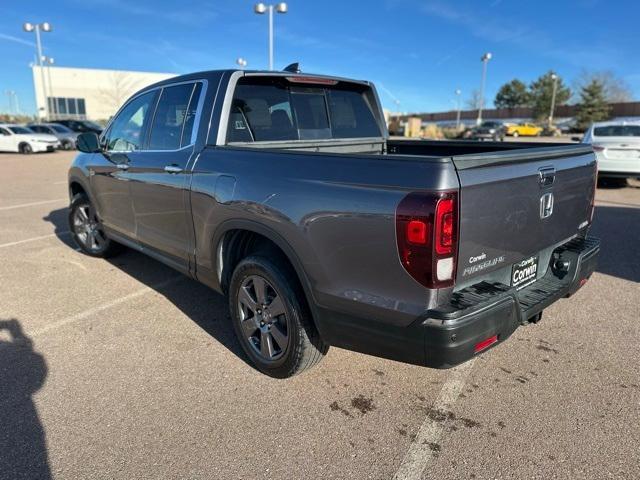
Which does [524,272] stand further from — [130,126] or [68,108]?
[68,108]

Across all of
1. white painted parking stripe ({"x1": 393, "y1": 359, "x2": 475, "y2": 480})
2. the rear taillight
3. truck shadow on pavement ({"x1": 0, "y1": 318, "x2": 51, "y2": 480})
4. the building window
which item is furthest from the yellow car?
the building window

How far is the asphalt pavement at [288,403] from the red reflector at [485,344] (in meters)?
0.55

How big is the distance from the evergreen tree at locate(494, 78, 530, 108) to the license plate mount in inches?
3678

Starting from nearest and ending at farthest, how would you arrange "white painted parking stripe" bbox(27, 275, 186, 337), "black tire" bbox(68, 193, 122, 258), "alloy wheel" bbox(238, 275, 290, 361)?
"alloy wheel" bbox(238, 275, 290, 361), "white painted parking stripe" bbox(27, 275, 186, 337), "black tire" bbox(68, 193, 122, 258)

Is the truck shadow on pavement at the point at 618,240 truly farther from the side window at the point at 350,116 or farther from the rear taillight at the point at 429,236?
the rear taillight at the point at 429,236

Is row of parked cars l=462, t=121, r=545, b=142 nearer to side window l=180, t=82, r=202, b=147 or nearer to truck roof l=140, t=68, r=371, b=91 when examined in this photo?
truck roof l=140, t=68, r=371, b=91

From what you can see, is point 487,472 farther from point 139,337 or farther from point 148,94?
point 148,94

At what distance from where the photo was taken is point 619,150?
10391 mm

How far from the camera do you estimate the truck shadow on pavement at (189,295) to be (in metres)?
3.79

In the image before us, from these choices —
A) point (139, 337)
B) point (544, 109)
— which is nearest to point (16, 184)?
point (139, 337)

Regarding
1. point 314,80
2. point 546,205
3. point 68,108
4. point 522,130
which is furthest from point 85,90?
point 546,205

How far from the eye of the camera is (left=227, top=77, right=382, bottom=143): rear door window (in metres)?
3.57

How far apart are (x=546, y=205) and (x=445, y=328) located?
114 cm

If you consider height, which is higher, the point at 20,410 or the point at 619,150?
the point at 619,150
